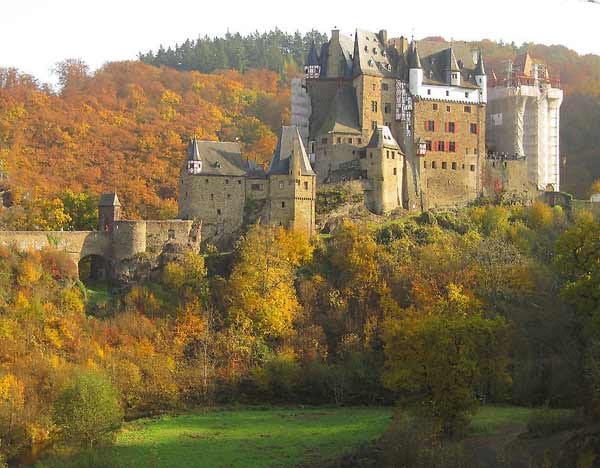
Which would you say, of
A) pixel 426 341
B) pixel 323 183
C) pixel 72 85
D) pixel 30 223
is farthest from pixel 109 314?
pixel 72 85

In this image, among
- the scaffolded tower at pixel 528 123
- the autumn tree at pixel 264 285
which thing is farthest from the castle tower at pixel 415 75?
the autumn tree at pixel 264 285

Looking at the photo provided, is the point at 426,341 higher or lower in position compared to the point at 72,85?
lower

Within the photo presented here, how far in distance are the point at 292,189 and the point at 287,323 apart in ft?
25.9

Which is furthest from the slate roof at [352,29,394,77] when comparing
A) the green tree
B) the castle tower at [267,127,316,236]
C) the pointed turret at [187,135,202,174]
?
the green tree

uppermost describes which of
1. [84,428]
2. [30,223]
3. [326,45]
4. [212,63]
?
[212,63]

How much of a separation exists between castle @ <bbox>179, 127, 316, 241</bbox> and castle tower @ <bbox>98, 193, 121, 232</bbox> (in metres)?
3.93

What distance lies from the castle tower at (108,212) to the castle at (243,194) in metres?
3.93

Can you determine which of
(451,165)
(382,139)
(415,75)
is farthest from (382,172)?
(415,75)

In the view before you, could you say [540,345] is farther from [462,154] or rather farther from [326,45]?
[326,45]

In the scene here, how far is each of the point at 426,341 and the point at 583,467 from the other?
306 inches

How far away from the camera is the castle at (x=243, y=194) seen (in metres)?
56.0

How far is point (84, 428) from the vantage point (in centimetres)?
3969

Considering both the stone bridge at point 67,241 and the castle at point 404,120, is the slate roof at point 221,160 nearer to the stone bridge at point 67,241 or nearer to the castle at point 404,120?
the castle at point 404,120

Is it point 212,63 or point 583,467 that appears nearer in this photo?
point 583,467
